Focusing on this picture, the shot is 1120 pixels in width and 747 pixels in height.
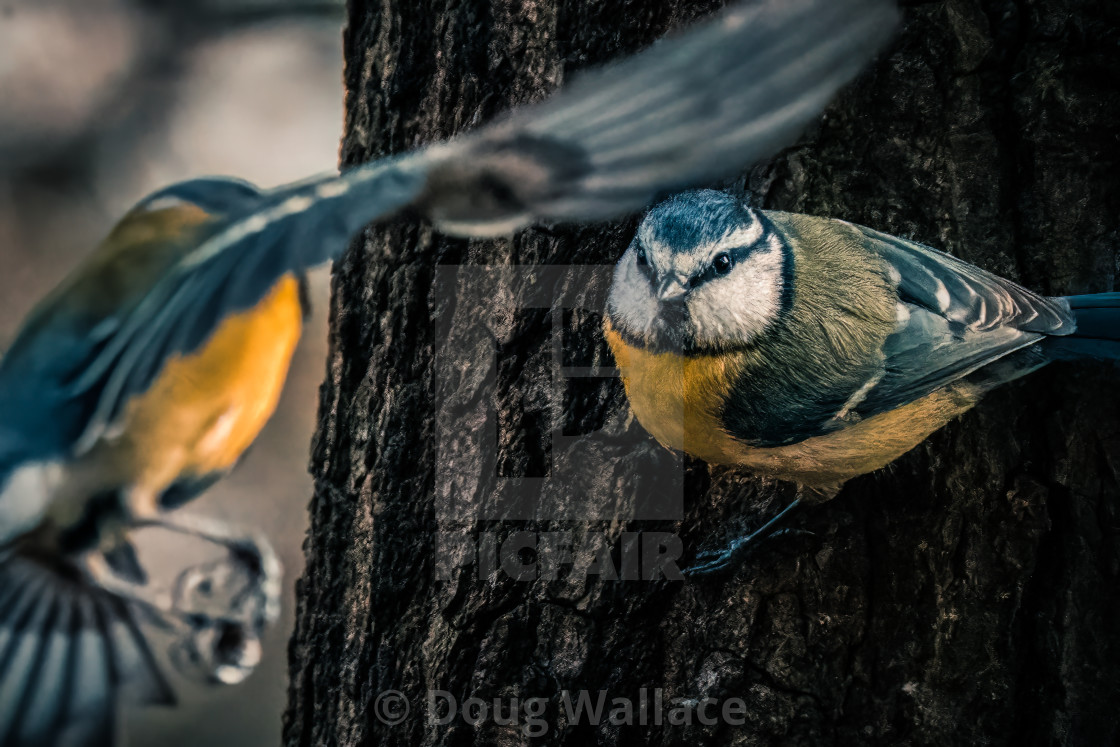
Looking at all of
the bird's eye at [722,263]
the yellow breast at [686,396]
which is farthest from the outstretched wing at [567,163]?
the yellow breast at [686,396]

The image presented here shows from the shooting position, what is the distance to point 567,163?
978 mm

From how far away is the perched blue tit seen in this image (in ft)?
2.76

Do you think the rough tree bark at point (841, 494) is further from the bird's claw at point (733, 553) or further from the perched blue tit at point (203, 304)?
the perched blue tit at point (203, 304)

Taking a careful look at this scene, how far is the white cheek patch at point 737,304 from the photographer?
117cm

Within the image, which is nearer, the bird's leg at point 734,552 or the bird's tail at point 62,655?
the bird's tail at point 62,655

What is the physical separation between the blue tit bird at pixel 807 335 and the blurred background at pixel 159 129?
1384mm

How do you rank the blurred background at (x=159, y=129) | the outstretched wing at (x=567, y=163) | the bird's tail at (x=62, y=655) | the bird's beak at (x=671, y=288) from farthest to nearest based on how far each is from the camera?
the blurred background at (x=159, y=129) < the bird's beak at (x=671, y=288) < the bird's tail at (x=62, y=655) < the outstretched wing at (x=567, y=163)

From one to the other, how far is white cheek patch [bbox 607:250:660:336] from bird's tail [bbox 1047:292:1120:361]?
23.2 inches

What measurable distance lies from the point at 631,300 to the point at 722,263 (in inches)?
5.4

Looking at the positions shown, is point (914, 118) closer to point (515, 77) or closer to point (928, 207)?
point (928, 207)

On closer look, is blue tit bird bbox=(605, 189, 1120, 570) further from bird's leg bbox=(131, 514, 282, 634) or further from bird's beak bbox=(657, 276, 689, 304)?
bird's leg bbox=(131, 514, 282, 634)

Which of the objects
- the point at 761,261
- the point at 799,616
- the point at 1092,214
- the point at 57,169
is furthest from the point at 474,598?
the point at 57,169

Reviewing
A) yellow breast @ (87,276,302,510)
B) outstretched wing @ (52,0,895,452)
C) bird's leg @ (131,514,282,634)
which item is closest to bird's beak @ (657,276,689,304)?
outstretched wing @ (52,0,895,452)

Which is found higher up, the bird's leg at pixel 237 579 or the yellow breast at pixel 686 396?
the yellow breast at pixel 686 396
